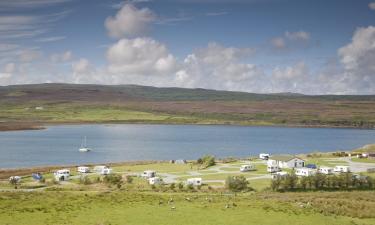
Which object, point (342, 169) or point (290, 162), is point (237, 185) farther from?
point (290, 162)

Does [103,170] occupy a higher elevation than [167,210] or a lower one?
higher

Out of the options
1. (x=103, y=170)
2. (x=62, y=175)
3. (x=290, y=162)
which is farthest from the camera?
(x=290, y=162)

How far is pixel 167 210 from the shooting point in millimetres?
34062

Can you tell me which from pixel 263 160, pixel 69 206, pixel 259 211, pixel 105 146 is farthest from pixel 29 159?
pixel 259 211

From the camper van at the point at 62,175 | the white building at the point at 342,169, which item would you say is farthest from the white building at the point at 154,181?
the white building at the point at 342,169

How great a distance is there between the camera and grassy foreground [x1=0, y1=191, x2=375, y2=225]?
30.8 meters

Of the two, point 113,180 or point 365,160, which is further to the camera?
point 365,160

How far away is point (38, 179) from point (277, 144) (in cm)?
8441

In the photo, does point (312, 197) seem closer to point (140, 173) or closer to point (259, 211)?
point (259, 211)

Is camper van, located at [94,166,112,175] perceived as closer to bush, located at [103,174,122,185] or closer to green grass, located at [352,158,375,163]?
bush, located at [103,174,122,185]

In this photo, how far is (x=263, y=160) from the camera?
78.7 meters

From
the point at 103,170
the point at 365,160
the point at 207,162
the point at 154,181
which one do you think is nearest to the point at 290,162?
the point at 207,162

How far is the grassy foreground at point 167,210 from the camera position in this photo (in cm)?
3084

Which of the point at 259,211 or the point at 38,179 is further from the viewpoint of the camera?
the point at 38,179
